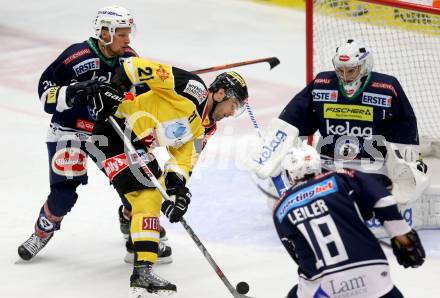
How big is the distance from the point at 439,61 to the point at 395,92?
2074 mm

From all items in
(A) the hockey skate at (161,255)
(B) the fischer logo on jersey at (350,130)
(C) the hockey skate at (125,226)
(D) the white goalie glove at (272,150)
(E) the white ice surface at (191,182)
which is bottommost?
(E) the white ice surface at (191,182)

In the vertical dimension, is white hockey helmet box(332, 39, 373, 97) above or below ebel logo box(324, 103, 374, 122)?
above

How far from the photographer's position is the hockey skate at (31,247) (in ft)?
20.6

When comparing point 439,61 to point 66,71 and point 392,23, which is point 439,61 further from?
point 66,71

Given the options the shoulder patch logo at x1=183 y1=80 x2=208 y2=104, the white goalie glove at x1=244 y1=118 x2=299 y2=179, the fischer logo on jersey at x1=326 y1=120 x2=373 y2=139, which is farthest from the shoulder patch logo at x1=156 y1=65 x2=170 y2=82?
the fischer logo on jersey at x1=326 y1=120 x2=373 y2=139

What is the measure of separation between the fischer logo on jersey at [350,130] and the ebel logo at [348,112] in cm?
4

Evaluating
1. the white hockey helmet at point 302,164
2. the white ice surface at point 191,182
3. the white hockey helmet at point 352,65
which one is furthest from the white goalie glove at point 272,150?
the white hockey helmet at point 302,164

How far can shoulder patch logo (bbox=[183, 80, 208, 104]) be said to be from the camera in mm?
5699

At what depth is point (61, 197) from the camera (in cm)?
618

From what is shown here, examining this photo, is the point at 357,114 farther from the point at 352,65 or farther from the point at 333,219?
the point at 333,219

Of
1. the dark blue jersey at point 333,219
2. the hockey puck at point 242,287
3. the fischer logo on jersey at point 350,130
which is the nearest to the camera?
the dark blue jersey at point 333,219

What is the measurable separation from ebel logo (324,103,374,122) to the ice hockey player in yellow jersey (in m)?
0.59

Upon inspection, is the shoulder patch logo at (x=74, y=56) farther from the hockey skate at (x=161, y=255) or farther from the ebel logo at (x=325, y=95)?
the ebel logo at (x=325, y=95)

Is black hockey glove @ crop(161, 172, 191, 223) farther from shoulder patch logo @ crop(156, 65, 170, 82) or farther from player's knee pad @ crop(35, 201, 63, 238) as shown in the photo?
player's knee pad @ crop(35, 201, 63, 238)
